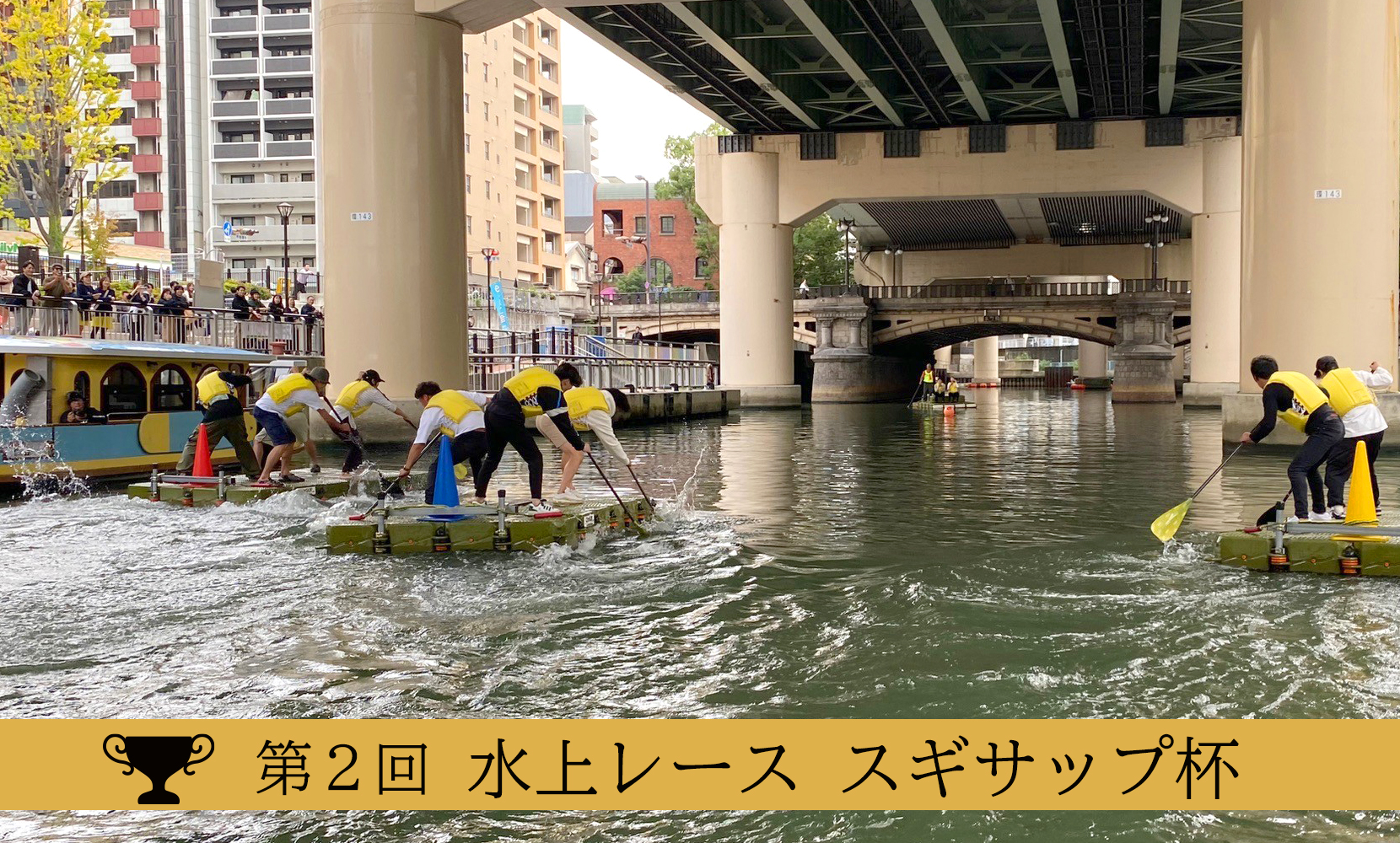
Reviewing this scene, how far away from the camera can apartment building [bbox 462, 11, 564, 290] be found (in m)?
89.0

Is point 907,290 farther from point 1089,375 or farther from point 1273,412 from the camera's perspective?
point 1273,412

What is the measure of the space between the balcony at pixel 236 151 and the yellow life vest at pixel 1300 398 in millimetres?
82182

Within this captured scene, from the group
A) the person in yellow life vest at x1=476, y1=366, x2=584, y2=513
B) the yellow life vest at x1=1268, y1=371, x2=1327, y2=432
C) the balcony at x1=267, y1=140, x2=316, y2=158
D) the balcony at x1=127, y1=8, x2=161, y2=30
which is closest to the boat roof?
the person in yellow life vest at x1=476, y1=366, x2=584, y2=513

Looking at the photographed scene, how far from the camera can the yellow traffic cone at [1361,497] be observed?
1199 cm

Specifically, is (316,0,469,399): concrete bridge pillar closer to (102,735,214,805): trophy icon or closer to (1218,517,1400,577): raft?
(1218,517,1400,577): raft

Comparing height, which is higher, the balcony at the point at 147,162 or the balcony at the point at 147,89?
the balcony at the point at 147,89

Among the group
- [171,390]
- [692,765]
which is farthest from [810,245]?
[692,765]

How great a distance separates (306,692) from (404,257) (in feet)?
70.2

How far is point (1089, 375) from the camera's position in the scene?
111m

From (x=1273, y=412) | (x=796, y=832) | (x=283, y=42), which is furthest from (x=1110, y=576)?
(x=283, y=42)

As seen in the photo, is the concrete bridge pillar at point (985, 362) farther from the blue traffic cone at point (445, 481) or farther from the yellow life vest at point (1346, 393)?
the blue traffic cone at point (445, 481)

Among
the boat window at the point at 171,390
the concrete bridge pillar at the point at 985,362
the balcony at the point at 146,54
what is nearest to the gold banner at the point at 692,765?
the boat window at the point at 171,390

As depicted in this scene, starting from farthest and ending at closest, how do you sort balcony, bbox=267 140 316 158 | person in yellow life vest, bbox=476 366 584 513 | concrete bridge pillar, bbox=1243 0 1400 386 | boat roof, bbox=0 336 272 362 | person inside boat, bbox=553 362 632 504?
balcony, bbox=267 140 316 158
concrete bridge pillar, bbox=1243 0 1400 386
boat roof, bbox=0 336 272 362
person inside boat, bbox=553 362 632 504
person in yellow life vest, bbox=476 366 584 513

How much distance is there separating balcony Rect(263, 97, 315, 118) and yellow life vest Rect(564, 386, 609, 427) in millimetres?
75994
